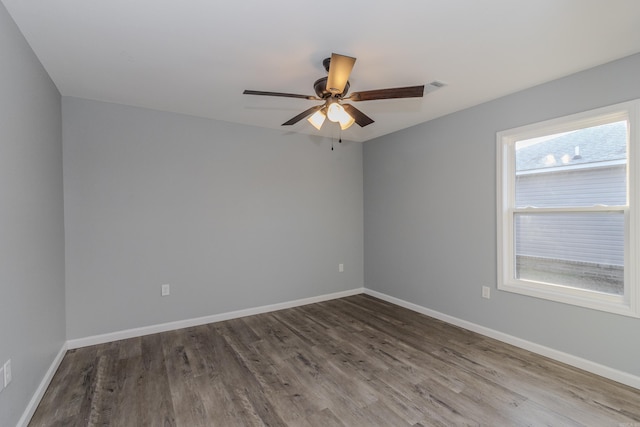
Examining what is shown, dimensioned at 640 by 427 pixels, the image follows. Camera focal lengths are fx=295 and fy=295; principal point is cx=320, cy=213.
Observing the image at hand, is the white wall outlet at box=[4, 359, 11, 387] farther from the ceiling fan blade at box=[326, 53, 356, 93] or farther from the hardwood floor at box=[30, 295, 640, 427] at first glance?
the ceiling fan blade at box=[326, 53, 356, 93]

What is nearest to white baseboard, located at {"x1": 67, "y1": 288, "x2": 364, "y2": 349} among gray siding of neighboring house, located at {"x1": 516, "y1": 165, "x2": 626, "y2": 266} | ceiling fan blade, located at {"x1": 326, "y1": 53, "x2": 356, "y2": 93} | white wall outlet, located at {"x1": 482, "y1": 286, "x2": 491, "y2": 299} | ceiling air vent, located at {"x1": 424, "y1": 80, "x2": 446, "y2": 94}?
white wall outlet, located at {"x1": 482, "y1": 286, "x2": 491, "y2": 299}

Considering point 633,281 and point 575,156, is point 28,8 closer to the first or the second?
point 575,156

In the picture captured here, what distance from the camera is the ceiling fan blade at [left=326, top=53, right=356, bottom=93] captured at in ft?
5.81

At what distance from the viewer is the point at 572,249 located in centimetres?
259

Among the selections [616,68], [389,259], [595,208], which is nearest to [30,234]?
[389,259]

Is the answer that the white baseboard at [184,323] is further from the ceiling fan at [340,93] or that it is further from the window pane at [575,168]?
the window pane at [575,168]

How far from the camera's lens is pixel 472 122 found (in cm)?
324

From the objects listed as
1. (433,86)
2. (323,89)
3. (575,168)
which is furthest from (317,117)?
(575,168)

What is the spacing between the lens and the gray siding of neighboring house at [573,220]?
2.35 metres

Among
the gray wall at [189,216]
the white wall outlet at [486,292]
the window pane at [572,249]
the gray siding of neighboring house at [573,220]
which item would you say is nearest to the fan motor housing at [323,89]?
the gray wall at [189,216]

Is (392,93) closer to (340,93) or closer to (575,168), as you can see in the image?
(340,93)

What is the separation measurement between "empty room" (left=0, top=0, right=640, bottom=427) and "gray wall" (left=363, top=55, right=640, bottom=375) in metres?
0.02

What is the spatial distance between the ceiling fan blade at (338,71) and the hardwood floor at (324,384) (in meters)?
2.19

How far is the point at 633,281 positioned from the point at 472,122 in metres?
1.94
